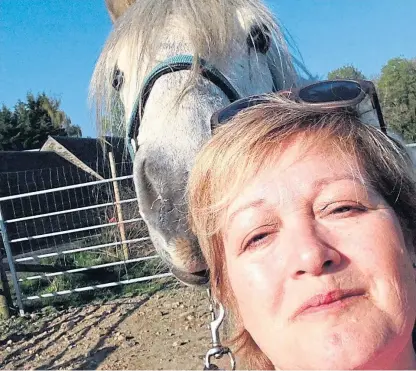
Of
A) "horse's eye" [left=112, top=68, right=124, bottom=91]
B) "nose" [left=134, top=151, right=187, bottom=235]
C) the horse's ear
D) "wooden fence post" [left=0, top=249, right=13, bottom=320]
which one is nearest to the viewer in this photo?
"nose" [left=134, top=151, right=187, bottom=235]

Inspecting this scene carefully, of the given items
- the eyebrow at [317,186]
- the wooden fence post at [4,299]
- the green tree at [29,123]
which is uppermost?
the green tree at [29,123]

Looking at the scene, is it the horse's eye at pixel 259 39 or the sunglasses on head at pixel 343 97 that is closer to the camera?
the sunglasses on head at pixel 343 97

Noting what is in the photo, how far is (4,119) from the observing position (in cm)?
2717

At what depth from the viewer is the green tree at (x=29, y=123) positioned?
26952 mm

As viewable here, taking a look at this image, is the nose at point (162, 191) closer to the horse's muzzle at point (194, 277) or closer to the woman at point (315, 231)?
the horse's muzzle at point (194, 277)

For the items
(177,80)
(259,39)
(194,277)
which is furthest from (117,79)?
(194,277)

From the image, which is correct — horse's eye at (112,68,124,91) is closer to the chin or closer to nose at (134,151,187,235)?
nose at (134,151,187,235)

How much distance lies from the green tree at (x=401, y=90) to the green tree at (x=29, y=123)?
699 inches

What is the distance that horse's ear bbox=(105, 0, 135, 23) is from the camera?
122 inches

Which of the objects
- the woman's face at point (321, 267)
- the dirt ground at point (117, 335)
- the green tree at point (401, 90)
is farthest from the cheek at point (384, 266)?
the green tree at point (401, 90)

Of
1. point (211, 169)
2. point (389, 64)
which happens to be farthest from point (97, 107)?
point (389, 64)

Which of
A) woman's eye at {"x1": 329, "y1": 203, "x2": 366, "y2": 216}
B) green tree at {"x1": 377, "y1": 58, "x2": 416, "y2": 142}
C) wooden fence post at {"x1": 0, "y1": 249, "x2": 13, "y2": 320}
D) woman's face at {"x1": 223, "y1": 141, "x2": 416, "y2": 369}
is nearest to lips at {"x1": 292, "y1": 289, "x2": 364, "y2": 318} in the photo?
woman's face at {"x1": 223, "y1": 141, "x2": 416, "y2": 369}

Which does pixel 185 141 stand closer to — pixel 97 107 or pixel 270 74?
pixel 270 74

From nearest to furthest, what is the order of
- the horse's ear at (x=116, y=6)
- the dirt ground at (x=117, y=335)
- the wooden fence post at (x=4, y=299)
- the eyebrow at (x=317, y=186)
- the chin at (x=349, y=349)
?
1. the chin at (x=349, y=349)
2. the eyebrow at (x=317, y=186)
3. the horse's ear at (x=116, y=6)
4. the dirt ground at (x=117, y=335)
5. the wooden fence post at (x=4, y=299)
